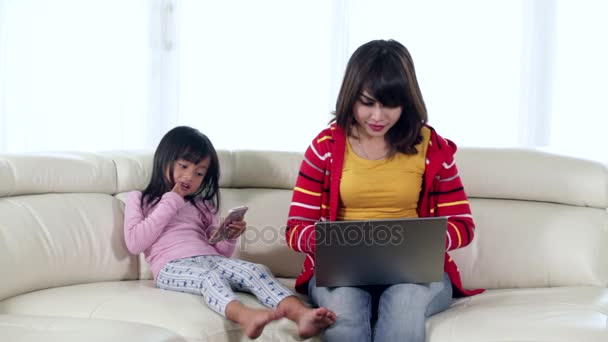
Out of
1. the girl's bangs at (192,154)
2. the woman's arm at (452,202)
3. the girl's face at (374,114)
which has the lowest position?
the woman's arm at (452,202)

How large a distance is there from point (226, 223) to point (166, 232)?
0.21m

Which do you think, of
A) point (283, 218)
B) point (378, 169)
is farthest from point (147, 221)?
point (378, 169)

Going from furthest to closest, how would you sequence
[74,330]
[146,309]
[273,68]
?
[273,68] → [146,309] → [74,330]

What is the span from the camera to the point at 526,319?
175cm

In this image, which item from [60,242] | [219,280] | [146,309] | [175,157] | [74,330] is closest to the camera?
[74,330]

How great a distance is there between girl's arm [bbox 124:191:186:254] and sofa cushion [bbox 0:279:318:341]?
0.16m

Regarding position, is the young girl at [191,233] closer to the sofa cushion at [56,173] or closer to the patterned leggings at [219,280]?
the patterned leggings at [219,280]

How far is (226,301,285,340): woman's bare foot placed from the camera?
5.75ft

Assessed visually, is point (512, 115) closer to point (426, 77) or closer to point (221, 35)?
point (426, 77)

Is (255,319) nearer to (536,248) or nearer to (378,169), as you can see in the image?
Answer: (378,169)

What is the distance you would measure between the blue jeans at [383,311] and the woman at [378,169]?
2 cm

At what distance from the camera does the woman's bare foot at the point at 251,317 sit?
1752mm

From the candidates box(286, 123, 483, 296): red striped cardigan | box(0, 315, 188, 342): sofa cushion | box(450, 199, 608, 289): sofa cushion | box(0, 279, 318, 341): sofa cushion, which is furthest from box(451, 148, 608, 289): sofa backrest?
box(0, 315, 188, 342): sofa cushion

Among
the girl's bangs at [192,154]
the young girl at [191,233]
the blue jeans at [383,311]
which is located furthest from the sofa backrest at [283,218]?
the blue jeans at [383,311]
